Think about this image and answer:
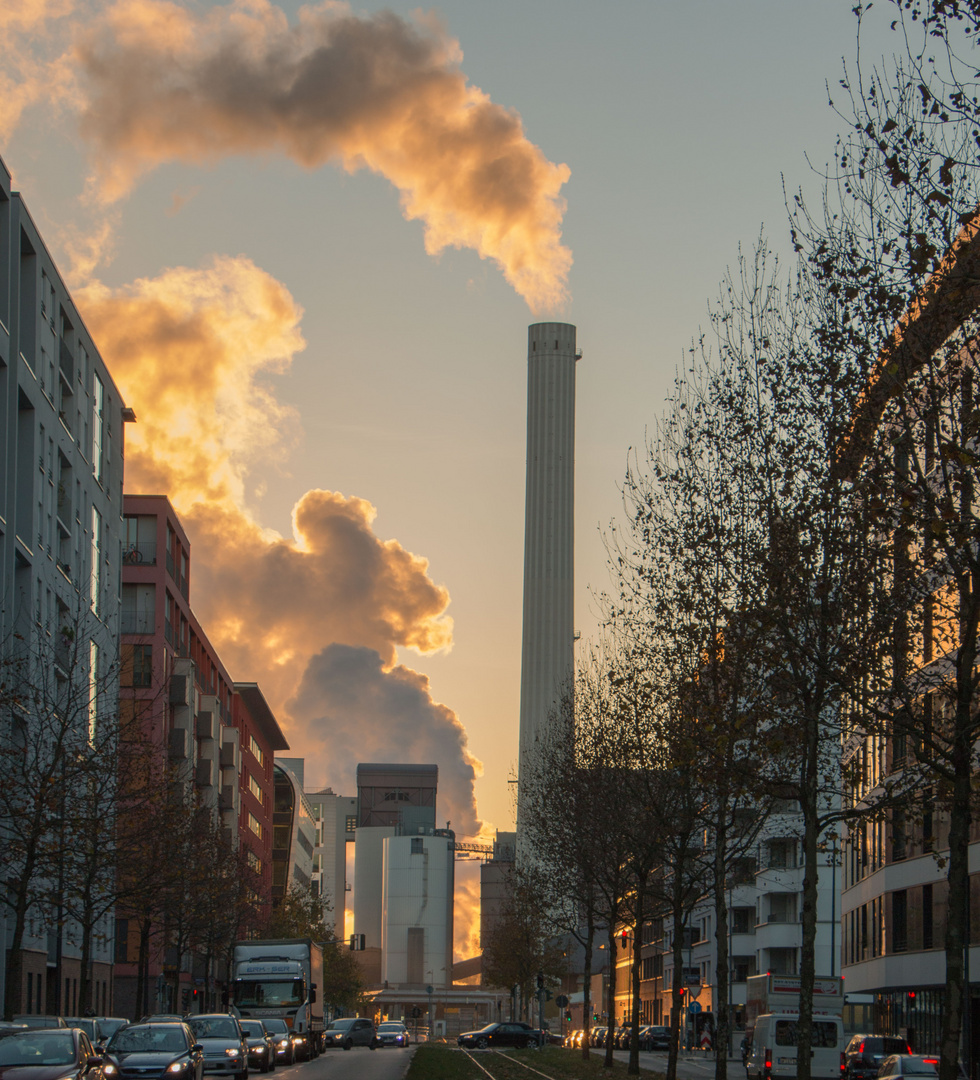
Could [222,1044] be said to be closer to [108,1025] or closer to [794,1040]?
[108,1025]

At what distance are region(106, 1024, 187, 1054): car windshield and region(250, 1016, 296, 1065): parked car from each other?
20973mm

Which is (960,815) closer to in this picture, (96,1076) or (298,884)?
(96,1076)

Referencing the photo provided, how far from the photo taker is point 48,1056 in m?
23.5

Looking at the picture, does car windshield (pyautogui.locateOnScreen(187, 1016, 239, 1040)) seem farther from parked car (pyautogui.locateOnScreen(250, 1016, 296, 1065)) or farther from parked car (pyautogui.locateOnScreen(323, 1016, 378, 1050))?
parked car (pyautogui.locateOnScreen(323, 1016, 378, 1050))

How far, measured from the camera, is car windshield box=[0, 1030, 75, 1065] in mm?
23297

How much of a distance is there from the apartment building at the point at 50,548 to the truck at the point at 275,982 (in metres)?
5.37

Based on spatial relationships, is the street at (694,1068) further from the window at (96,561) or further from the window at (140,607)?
the window at (140,607)

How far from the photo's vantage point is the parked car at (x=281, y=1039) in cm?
5256

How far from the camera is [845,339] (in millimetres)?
21734

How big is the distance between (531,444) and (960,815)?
15526cm

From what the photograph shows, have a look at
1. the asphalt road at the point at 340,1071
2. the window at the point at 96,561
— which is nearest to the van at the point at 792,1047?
the asphalt road at the point at 340,1071

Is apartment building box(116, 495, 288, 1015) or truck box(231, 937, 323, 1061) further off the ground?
apartment building box(116, 495, 288, 1015)

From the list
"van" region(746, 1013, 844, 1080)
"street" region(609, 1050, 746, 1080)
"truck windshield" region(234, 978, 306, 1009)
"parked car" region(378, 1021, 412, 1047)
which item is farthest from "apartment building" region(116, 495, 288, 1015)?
"van" region(746, 1013, 844, 1080)

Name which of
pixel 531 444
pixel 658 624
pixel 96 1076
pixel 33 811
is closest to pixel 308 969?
A: pixel 33 811
